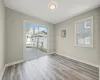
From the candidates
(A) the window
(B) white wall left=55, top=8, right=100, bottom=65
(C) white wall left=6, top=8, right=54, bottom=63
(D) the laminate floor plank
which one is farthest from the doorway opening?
(A) the window

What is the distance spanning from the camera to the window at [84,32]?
295 cm

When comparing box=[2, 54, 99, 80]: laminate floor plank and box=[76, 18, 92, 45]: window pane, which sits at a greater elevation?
box=[76, 18, 92, 45]: window pane

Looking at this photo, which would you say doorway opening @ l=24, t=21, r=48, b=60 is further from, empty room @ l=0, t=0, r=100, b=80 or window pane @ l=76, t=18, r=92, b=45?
window pane @ l=76, t=18, r=92, b=45

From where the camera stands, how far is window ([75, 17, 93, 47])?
116 inches

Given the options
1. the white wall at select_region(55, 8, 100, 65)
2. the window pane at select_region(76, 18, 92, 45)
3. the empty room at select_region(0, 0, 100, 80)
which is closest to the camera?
the empty room at select_region(0, 0, 100, 80)

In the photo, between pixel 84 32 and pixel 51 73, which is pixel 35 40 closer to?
pixel 51 73

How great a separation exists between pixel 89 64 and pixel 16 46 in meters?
3.58

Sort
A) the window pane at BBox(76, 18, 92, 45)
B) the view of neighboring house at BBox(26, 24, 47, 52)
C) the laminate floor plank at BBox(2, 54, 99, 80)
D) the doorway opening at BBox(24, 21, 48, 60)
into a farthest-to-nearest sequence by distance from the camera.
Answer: the view of neighboring house at BBox(26, 24, 47, 52) → the doorway opening at BBox(24, 21, 48, 60) → the window pane at BBox(76, 18, 92, 45) → the laminate floor plank at BBox(2, 54, 99, 80)

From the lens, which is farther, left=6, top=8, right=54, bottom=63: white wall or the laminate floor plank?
left=6, top=8, right=54, bottom=63: white wall

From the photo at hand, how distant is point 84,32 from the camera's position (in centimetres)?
325

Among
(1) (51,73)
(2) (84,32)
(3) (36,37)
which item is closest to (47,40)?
(3) (36,37)

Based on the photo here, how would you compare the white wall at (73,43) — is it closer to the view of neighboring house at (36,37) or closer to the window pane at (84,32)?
the window pane at (84,32)

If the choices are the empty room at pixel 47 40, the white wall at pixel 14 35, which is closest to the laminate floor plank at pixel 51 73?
the empty room at pixel 47 40

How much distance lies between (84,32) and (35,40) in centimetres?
292
